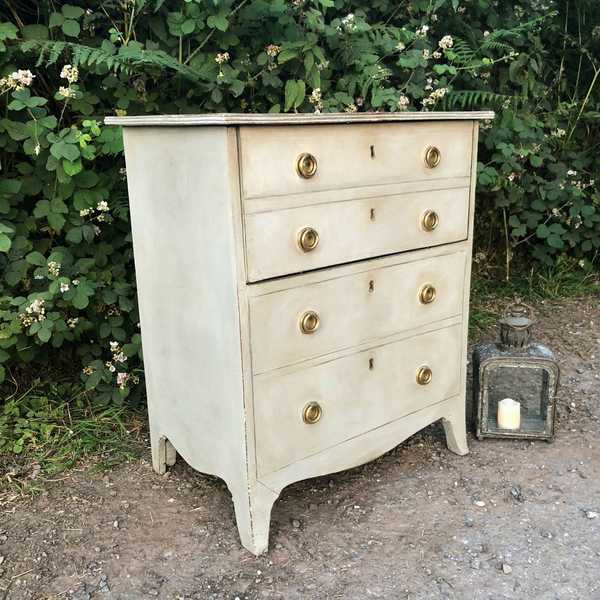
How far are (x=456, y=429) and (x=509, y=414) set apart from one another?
24 cm

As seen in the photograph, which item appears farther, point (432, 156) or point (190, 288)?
point (432, 156)

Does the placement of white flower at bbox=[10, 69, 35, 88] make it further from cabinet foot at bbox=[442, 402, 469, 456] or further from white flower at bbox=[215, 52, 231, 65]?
cabinet foot at bbox=[442, 402, 469, 456]

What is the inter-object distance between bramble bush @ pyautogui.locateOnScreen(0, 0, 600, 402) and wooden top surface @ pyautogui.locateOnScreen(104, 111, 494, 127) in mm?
472

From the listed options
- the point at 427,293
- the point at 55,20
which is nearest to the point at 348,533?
the point at 427,293

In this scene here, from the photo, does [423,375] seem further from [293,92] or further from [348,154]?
[293,92]

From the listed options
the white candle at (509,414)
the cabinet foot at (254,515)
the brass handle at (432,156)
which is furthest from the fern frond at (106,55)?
the white candle at (509,414)

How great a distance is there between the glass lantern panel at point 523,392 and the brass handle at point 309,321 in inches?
36.4

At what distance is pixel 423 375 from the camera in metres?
2.36

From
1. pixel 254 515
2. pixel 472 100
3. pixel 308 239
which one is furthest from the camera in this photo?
pixel 472 100

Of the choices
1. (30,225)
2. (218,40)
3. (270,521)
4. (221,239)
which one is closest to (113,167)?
(30,225)

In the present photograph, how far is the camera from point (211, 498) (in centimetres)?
236

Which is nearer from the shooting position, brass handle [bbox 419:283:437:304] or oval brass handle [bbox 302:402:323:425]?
oval brass handle [bbox 302:402:323:425]

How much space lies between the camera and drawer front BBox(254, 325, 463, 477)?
1.99m

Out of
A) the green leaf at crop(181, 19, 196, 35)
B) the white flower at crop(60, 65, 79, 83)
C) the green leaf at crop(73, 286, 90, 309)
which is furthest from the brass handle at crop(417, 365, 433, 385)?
the white flower at crop(60, 65, 79, 83)
